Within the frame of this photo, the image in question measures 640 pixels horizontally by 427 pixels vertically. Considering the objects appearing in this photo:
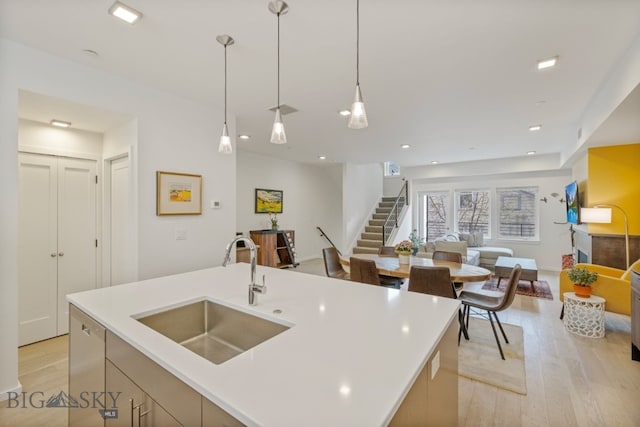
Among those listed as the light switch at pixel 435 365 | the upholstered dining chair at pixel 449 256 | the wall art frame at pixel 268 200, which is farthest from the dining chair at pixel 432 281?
the wall art frame at pixel 268 200

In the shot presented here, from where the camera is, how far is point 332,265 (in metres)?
4.28

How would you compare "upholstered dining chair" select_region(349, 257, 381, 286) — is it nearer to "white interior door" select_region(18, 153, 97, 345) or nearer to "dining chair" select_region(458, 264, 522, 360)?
"dining chair" select_region(458, 264, 522, 360)

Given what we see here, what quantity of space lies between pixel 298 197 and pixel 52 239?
5.15 meters

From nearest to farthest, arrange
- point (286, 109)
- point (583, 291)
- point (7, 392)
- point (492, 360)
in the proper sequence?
point (7, 392)
point (492, 360)
point (583, 291)
point (286, 109)

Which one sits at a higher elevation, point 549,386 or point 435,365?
point 435,365

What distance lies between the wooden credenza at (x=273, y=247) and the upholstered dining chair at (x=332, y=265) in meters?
1.85

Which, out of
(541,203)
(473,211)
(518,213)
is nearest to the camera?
(541,203)

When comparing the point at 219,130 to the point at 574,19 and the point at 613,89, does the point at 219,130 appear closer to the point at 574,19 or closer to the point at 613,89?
the point at 574,19

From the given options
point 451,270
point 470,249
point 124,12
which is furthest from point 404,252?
point 470,249

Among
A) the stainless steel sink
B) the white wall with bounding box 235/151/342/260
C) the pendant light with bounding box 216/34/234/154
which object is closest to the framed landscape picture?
the white wall with bounding box 235/151/342/260

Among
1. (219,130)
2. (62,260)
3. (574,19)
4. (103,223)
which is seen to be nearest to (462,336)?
(574,19)

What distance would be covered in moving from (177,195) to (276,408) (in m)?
2.81

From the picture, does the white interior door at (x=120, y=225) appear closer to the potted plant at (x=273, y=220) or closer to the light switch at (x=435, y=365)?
the light switch at (x=435, y=365)

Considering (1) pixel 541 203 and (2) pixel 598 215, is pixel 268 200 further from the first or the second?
(1) pixel 541 203
